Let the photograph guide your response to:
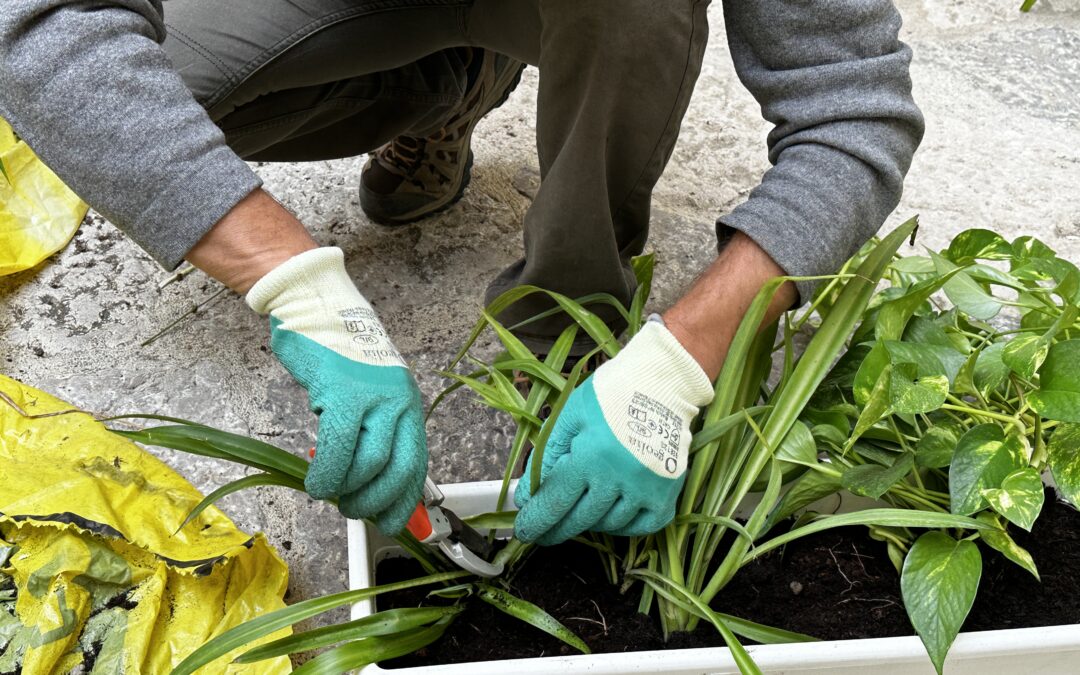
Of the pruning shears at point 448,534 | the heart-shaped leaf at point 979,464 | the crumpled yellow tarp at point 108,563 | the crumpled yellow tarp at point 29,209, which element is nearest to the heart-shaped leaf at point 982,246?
the heart-shaped leaf at point 979,464

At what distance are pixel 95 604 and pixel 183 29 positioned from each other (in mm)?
700

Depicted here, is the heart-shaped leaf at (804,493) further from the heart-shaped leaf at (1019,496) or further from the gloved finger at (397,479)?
the gloved finger at (397,479)

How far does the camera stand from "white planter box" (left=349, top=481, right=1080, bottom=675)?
747 mm

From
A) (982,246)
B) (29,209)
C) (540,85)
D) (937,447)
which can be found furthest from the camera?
(29,209)

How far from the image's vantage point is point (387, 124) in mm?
1421

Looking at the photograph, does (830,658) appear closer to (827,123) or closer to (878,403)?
(878,403)

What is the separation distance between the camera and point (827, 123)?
39.7 inches

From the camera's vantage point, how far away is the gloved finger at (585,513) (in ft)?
2.78

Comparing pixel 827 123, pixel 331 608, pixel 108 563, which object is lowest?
pixel 108 563

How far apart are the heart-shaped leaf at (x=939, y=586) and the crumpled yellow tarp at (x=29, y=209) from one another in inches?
52.8

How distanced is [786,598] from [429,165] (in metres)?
0.94

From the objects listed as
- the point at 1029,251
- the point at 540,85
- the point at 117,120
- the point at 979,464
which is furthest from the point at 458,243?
the point at 979,464

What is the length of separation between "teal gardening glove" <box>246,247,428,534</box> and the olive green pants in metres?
0.37

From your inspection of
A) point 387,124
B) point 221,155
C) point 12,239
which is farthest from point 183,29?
point 12,239
